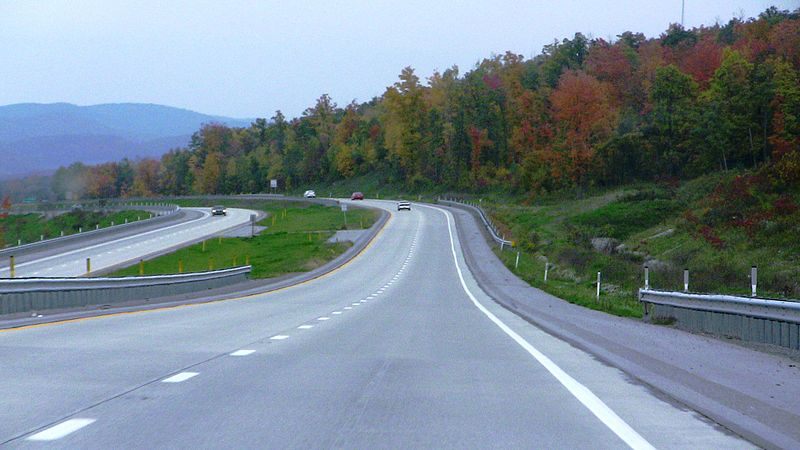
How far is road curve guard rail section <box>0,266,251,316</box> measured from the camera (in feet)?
61.5

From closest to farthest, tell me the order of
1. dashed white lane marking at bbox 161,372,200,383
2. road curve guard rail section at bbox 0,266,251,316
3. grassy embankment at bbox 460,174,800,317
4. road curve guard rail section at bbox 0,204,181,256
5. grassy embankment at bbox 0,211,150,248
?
dashed white lane marking at bbox 161,372,200,383 < road curve guard rail section at bbox 0,266,251,316 < grassy embankment at bbox 460,174,800,317 < road curve guard rail section at bbox 0,204,181,256 < grassy embankment at bbox 0,211,150,248

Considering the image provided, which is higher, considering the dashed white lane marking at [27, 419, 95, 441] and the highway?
the dashed white lane marking at [27, 419, 95, 441]

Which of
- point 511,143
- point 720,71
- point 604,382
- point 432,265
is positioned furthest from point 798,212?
point 511,143

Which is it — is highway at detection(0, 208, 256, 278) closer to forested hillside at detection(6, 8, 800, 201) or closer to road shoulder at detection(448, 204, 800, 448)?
road shoulder at detection(448, 204, 800, 448)

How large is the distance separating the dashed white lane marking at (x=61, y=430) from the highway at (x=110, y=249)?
1724 inches

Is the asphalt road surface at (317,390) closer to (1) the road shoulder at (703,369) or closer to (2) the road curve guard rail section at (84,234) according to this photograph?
(1) the road shoulder at (703,369)

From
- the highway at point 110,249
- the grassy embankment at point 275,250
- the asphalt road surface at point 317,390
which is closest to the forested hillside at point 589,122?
the grassy embankment at point 275,250

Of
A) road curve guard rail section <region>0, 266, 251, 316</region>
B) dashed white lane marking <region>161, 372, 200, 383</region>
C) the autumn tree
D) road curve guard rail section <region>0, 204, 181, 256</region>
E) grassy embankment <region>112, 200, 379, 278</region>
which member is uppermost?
the autumn tree

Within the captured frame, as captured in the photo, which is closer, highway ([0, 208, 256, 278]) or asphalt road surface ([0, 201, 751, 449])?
asphalt road surface ([0, 201, 751, 449])

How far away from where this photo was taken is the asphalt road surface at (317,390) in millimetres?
6879

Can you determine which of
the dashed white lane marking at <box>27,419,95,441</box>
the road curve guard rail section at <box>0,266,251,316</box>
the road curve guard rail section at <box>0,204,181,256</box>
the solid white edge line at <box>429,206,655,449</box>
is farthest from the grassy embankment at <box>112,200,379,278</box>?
the dashed white lane marking at <box>27,419,95,441</box>

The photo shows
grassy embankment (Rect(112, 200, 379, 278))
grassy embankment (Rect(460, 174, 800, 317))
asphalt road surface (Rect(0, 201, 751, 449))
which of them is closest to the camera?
asphalt road surface (Rect(0, 201, 751, 449))

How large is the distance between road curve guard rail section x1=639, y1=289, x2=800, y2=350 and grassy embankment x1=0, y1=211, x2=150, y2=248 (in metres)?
97.6

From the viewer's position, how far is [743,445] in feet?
22.2
